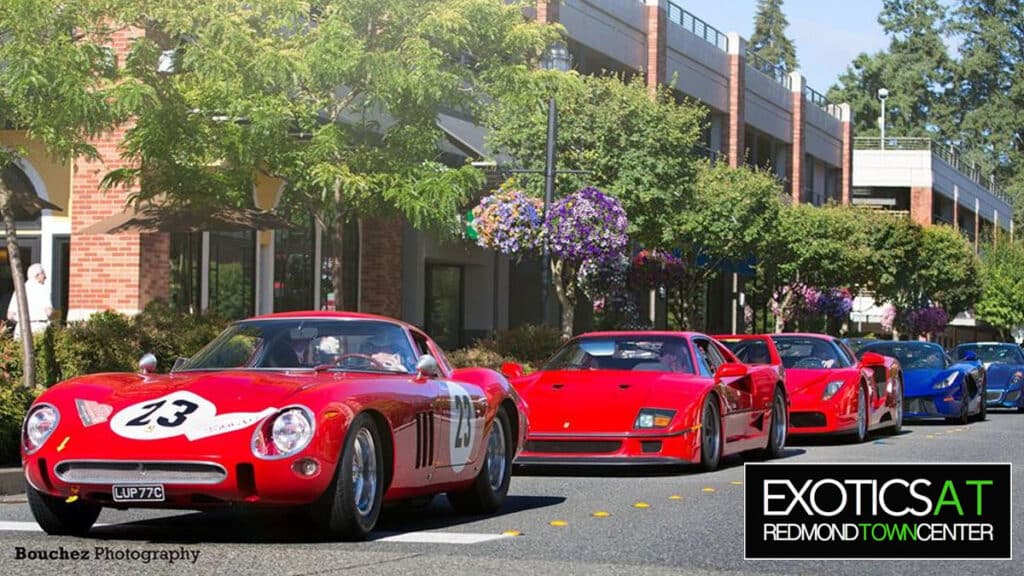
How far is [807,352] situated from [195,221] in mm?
7917

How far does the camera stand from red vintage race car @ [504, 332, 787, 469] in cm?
1482

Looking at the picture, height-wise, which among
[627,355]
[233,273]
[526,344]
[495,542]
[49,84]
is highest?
[49,84]

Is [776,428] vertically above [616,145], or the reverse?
[616,145]

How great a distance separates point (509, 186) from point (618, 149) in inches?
122

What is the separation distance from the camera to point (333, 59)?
20672mm

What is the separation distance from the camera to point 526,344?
29.2 meters

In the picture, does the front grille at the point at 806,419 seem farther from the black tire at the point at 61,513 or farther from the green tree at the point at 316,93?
the black tire at the point at 61,513

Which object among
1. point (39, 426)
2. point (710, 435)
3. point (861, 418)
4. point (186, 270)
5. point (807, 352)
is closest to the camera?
point (39, 426)

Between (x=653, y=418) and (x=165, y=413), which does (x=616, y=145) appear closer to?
(x=653, y=418)

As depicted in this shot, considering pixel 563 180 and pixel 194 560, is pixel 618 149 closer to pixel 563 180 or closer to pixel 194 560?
pixel 563 180

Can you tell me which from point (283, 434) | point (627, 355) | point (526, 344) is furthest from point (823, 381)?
point (283, 434)

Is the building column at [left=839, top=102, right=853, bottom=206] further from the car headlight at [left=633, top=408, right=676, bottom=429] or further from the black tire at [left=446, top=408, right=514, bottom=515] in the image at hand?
the black tire at [left=446, top=408, right=514, bottom=515]

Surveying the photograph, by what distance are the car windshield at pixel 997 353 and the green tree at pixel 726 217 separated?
272 inches

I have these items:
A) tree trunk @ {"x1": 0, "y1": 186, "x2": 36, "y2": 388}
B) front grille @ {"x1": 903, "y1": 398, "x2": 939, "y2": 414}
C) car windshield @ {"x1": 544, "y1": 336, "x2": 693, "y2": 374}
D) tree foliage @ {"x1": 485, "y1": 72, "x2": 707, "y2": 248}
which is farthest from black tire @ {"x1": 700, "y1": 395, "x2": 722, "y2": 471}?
tree foliage @ {"x1": 485, "y1": 72, "x2": 707, "y2": 248}
